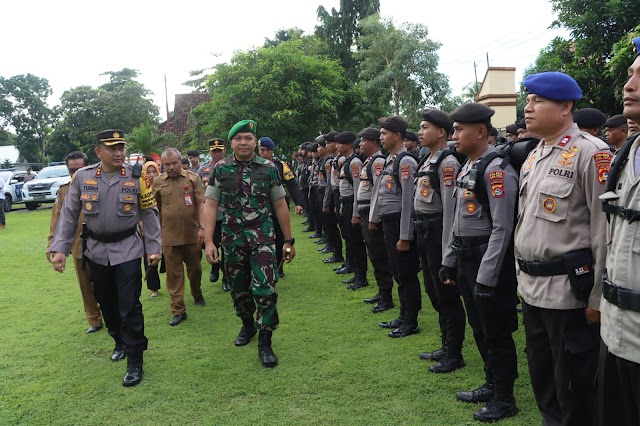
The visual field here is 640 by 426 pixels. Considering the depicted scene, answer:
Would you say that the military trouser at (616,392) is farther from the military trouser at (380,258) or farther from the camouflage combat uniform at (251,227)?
the military trouser at (380,258)

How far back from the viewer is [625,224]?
1.79 m

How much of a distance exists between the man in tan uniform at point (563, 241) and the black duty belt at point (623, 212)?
38 centimetres

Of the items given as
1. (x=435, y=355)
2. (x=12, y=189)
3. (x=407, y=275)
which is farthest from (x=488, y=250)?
(x=12, y=189)

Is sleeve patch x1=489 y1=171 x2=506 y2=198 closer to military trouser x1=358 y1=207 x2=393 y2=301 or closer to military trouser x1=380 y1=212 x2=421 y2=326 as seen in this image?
military trouser x1=380 y1=212 x2=421 y2=326

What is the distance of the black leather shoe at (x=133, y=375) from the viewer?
13.7 feet

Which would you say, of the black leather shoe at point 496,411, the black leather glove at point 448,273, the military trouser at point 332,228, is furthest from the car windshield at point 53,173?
the black leather shoe at point 496,411

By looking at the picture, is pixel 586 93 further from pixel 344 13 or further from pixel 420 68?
pixel 344 13

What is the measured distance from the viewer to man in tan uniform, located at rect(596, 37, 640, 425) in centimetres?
174

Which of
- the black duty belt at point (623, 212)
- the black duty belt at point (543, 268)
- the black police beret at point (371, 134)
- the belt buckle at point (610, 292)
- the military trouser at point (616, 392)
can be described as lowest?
the military trouser at point (616, 392)

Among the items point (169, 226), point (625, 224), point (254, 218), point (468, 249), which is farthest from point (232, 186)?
point (625, 224)

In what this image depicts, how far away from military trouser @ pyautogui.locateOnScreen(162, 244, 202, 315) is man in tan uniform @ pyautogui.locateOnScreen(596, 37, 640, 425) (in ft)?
15.7

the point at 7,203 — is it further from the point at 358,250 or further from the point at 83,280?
the point at 358,250

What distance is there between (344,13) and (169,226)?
77.9 ft

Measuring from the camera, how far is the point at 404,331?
4.95 meters
